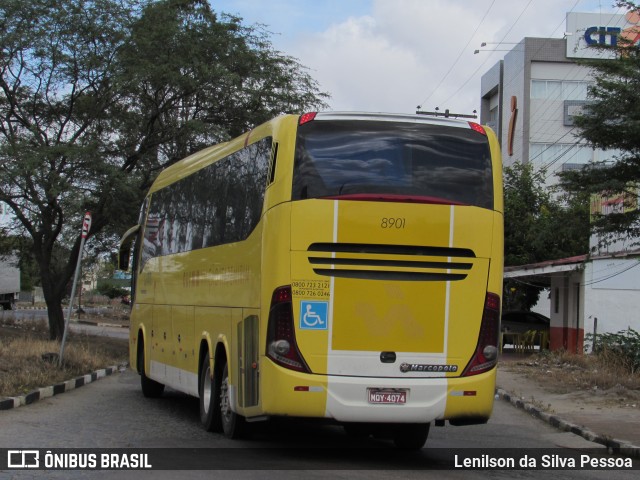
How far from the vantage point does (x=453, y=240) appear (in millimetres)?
9430

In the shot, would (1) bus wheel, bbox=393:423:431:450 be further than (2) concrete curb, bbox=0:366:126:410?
No

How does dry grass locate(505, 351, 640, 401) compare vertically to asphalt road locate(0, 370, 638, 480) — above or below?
above

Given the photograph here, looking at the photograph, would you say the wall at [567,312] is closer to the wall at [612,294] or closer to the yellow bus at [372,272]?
the wall at [612,294]

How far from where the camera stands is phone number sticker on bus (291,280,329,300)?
9.18 metres

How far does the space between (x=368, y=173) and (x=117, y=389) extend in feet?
33.0

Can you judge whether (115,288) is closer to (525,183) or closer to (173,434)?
(525,183)

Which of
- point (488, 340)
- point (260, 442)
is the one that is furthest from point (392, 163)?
point (260, 442)

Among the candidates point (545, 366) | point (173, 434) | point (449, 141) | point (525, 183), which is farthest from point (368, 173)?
point (525, 183)

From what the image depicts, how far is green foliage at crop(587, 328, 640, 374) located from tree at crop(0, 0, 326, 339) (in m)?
11.7

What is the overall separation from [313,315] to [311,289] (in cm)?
27

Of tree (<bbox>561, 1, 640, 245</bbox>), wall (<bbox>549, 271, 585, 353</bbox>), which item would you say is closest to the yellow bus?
tree (<bbox>561, 1, 640, 245</bbox>)

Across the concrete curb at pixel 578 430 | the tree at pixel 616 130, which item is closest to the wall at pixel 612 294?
the tree at pixel 616 130

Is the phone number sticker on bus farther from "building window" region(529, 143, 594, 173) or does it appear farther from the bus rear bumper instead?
"building window" region(529, 143, 594, 173)

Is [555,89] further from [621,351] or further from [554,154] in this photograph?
[621,351]
